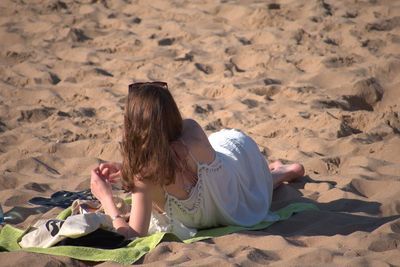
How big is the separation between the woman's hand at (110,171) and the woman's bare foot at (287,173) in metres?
1.14

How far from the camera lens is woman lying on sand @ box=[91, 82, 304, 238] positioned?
3.94m

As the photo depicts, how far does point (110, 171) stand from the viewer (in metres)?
4.32

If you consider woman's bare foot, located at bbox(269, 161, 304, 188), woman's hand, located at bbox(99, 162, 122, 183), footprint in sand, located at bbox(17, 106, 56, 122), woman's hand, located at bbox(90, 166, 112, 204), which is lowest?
footprint in sand, located at bbox(17, 106, 56, 122)

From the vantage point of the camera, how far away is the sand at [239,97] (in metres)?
4.02

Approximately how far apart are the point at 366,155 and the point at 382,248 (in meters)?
1.73

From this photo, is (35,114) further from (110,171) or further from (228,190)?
(228,190)

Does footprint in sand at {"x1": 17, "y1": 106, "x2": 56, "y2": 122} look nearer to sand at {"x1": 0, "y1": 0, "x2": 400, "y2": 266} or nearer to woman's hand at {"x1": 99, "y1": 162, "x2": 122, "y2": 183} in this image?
sand at {"x1": 0, "y1": 0, "x2": 400, "y2": 266}

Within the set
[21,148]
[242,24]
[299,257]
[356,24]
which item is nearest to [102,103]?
[21,148]

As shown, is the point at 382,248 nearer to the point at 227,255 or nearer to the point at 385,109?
the point at 227,255

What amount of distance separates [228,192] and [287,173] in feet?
2.45

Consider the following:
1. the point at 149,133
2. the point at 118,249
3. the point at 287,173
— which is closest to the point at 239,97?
the point at 287,173

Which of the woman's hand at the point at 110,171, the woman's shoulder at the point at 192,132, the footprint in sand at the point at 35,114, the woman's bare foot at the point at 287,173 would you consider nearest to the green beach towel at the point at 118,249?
the woman's hand at the point at 110,171

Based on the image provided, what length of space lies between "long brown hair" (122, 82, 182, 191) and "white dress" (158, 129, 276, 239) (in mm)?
278

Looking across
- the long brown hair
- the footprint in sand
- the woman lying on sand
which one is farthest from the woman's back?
the footprint in sand
